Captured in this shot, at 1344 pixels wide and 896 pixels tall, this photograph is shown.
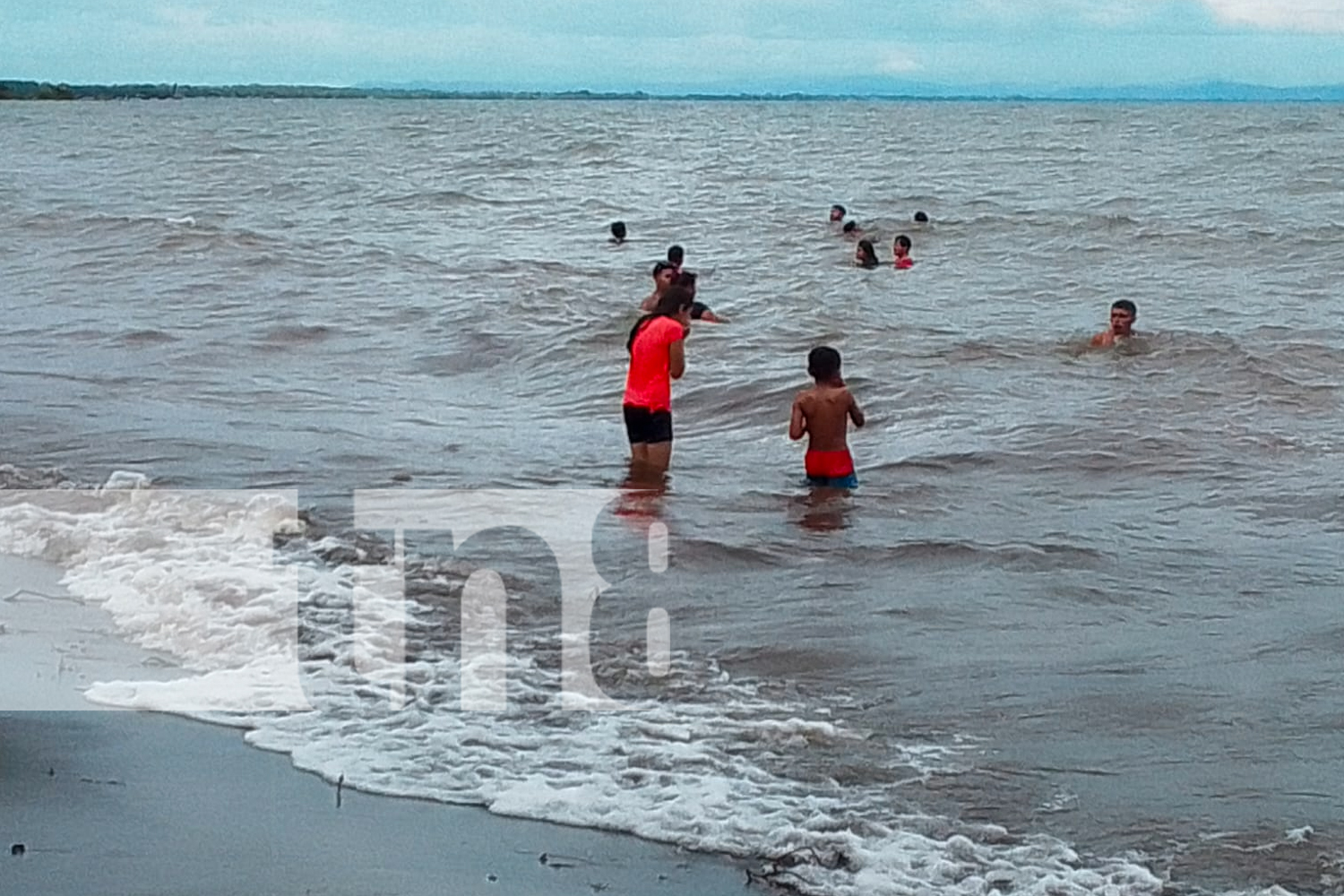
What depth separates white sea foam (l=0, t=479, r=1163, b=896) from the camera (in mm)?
4988

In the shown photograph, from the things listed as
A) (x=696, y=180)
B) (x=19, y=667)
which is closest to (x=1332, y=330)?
(x=19, y=667)

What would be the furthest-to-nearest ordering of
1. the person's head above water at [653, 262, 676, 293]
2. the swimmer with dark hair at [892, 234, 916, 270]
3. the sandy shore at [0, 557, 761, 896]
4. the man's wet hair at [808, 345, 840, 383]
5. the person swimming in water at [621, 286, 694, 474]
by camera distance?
the swimmer with dark hair at [892, 234, 916, 270] → the person's head above water at [653, 262, 676, 293] → the person swimming in water at [621, 286, 694, 474] → the man's wet hair at [808, 345, 840, 383] → the sandy shore at [0, 557, 761, 896]

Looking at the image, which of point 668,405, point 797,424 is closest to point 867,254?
point 668,405

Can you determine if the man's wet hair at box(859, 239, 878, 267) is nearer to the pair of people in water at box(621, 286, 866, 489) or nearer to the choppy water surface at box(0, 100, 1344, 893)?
the choppy water surface at box(0, 100, 1344, 893)

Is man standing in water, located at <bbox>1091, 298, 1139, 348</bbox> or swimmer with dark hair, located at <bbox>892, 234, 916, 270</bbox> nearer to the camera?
man standing in water, located at <bbox>1091, 298, 1139, 348</bbox>

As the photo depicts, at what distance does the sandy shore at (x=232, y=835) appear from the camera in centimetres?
462

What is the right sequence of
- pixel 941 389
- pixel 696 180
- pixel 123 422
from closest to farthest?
pixel 123 422
pixel 941 389
pixel 696 180

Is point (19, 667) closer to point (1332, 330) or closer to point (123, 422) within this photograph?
point (123, 422)

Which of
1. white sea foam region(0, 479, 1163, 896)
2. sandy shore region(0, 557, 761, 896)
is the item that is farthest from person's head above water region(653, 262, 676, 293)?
sandy shore region(0, 557, 761, 896)

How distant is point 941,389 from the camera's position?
1427 centimetres

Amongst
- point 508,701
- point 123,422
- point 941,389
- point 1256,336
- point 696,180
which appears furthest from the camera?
point 696,180

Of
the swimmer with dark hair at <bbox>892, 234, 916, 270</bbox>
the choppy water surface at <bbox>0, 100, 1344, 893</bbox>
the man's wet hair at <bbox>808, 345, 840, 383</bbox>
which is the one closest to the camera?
the choppy water surface at <bbox>0, 100, 1344, 893</bbox>

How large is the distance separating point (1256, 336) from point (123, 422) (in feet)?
35.6

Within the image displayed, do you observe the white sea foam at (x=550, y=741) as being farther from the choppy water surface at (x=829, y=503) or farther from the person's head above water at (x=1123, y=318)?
the person's head above water at (x=1123, y=318)
